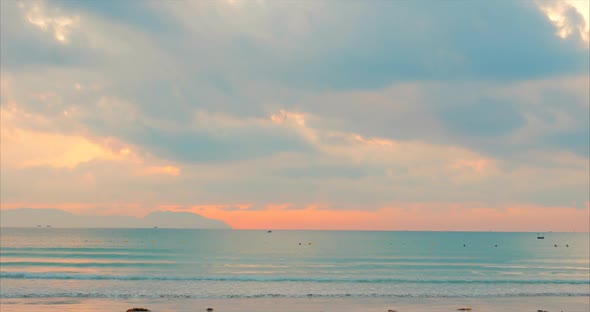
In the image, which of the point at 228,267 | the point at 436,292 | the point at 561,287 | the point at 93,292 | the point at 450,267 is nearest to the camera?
the point at 93,292

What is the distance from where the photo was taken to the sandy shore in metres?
33.0

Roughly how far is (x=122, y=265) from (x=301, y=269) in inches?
851

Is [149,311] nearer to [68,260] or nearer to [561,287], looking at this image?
[561,287]

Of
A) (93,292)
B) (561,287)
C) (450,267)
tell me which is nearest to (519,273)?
(450,267)

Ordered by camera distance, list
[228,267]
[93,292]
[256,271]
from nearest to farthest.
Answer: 1. [93,292]
2. [256,271]
3. [228,267]

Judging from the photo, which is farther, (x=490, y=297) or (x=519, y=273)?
(x=519, y=273)

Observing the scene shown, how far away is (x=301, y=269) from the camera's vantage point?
6369 centimetres

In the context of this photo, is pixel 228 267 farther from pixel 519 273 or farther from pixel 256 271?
pixel 519 273

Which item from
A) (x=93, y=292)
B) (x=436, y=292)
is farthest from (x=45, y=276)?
(x=436, y=292)

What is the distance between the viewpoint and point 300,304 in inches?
1395

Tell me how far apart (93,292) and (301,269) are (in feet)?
91.5

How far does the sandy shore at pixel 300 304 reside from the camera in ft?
108

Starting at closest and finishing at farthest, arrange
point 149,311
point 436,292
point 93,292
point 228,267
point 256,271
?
point 149,311 < point 93,292 < point 436,292 < point 256,271 < point 228,267

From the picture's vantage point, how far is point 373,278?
176ft
